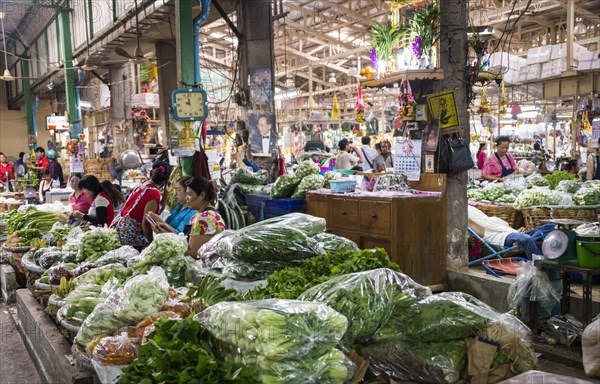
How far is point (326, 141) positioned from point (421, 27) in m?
16.8

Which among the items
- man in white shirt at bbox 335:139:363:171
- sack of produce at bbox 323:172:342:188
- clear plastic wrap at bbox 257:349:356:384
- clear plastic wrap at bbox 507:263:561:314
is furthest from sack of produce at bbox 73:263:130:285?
man in white shirt at bbox 335:139:363:171

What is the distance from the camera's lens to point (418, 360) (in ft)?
8.19

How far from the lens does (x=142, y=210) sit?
230 inches

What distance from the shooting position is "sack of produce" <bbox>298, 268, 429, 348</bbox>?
98.3 inches

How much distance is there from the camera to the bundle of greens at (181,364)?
1973 millimetres

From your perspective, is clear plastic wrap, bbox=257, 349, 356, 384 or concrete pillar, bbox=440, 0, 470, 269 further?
concrete pillar, bbox=440, 0, 470, 269

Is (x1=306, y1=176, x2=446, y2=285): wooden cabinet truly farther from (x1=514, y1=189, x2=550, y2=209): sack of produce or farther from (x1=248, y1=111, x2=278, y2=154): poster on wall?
(x1=248, y1=111, x2=278, y2=154): poster on wall

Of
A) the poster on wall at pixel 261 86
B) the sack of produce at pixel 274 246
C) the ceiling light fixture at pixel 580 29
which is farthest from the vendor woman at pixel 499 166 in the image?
the ceiling light fixture at pixel 580 29

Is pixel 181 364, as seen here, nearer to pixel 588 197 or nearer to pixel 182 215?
pixel 182 215

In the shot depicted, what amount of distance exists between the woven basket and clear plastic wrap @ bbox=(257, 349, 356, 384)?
217 inches

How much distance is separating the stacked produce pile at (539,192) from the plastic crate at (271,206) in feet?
9.25

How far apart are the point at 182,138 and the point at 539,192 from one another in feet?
15.2

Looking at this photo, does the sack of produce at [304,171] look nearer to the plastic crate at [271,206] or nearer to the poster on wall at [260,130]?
the plastic crate at [271,206]

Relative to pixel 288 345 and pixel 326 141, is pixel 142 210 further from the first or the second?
pixel 326 141
